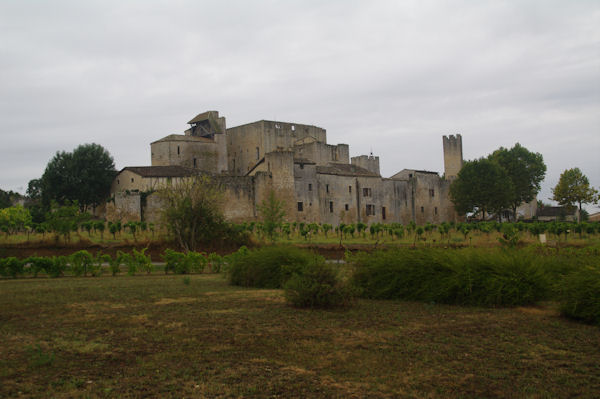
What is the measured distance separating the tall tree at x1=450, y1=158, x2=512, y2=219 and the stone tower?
34.7 ft

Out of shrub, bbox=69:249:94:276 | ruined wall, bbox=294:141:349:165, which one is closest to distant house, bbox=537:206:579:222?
ruined wall, bbox=294:141:349:165

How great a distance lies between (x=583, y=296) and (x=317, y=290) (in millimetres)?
4209

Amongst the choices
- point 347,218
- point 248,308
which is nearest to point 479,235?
point 347,218

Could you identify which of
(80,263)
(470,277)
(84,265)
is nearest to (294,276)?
(470,277)

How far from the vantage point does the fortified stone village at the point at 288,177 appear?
44.6 meters

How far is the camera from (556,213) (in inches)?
2813

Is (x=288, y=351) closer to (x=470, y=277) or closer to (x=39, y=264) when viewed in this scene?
(x=470, y=277)

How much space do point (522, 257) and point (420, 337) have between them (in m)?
4.07

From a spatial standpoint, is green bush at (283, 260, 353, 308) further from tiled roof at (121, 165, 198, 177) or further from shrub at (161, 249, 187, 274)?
tiled roof at (121, 165, 198, 177)

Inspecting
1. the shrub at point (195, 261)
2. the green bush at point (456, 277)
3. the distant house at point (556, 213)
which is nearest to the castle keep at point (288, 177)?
the distant house at point (556, 213)

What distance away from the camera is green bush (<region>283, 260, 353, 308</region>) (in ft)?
30.9

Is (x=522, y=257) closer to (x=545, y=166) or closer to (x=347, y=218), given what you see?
(x=347, y=218)

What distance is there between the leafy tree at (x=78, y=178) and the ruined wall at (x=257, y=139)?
51.0 ft

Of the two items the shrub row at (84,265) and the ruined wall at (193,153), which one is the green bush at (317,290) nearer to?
the shrub row at (84,265)
